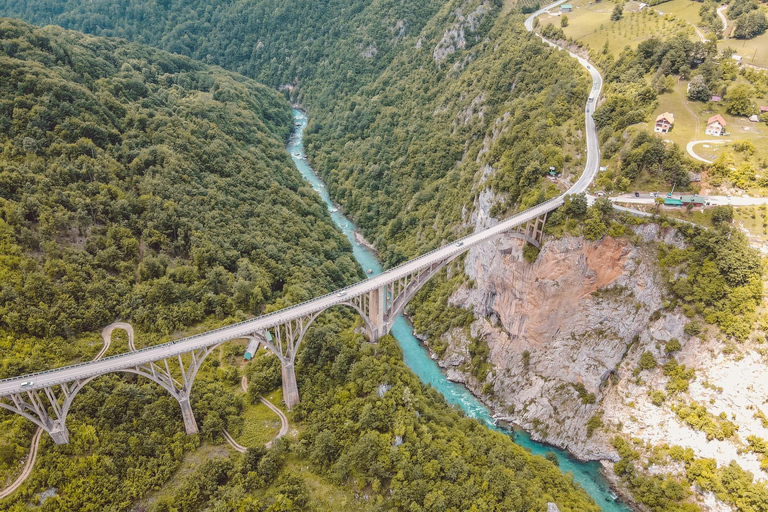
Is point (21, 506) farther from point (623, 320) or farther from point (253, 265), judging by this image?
point (623, 320)

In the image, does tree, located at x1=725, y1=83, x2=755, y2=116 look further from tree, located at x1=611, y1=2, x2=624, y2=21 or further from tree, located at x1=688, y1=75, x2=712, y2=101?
tree, located at x1=611, y1=2, x2=624, y2=21

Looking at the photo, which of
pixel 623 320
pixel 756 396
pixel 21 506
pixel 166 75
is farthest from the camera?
pixel 166 75

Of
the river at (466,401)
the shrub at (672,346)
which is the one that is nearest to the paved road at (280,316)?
the river at (466,401)

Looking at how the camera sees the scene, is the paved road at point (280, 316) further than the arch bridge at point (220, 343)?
Yes

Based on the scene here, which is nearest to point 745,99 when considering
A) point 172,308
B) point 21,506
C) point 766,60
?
point 766,60

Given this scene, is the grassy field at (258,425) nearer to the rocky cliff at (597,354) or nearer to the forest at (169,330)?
the forest at (169,330)

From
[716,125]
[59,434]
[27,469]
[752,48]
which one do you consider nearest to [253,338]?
[59,434]

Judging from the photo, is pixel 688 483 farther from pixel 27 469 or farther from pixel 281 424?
pixel 27 469
